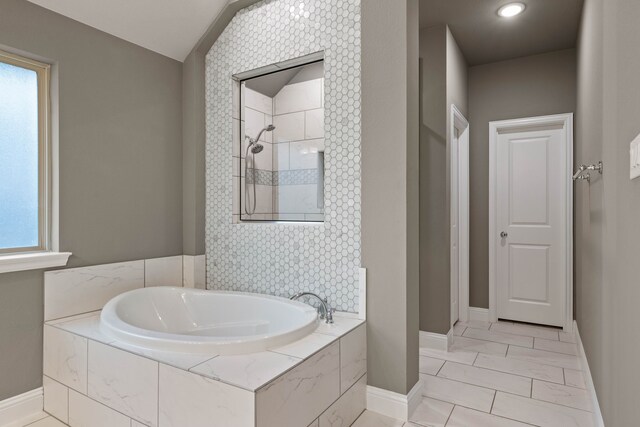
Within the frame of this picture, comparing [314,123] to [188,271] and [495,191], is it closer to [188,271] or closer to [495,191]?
[188,271]

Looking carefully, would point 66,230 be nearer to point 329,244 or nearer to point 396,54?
point 329,244

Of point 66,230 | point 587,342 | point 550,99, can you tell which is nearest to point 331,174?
point 66,230

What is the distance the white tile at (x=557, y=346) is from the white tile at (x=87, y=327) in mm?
3235

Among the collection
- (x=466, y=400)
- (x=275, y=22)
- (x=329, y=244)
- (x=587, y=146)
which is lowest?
(x=466, y=400)

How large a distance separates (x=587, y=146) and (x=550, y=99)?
52.3 inches

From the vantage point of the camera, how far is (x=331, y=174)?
7.74 ft

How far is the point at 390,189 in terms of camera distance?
6.97 feet

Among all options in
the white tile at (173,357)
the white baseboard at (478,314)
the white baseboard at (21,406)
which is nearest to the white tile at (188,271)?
the white baseboard at (21,406)

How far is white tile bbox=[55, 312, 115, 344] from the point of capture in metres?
1.92

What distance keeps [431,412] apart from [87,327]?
2.00 m

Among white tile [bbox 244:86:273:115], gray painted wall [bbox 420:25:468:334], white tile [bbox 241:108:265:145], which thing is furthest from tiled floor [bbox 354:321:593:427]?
white tile [bbox 244:86:273:115]

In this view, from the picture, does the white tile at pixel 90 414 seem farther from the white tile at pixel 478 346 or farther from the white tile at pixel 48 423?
the white tile at pixel 478 346

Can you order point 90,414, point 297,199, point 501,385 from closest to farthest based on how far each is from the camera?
point 90,414, point 501,385, point 297,199

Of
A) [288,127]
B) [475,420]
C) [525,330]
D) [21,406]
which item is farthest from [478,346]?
[21,406]
